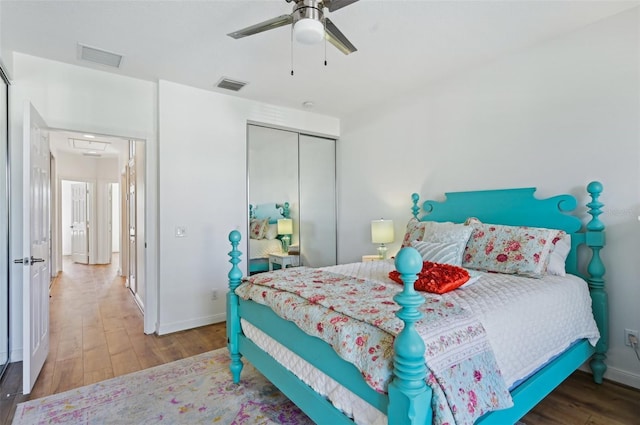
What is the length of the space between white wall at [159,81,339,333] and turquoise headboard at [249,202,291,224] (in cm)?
15

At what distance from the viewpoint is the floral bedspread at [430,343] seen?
114cm

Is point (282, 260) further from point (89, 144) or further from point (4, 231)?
point (89, 144)

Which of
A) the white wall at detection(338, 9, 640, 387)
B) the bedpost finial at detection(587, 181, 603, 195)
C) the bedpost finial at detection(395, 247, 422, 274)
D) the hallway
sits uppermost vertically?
the white wall at detection(338, 9, 640, 387)

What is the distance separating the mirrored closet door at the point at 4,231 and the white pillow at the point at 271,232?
2395 millimetres

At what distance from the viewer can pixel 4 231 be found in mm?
2697

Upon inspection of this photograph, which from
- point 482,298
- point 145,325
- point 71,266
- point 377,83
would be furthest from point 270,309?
point 71,266

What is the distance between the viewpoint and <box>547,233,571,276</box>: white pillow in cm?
230

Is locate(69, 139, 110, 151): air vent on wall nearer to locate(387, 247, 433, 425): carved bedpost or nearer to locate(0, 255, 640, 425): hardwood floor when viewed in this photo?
locate(0, 255, 640, 425): hardwood floor

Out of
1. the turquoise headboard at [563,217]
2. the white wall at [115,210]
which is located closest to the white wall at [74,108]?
the turquoise headboard at [563,217]

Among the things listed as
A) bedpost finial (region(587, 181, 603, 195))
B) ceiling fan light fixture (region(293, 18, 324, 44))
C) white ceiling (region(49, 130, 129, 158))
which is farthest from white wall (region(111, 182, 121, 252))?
bedpost finial (region(587, 181, 603, 195))

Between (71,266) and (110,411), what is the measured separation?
6.96m

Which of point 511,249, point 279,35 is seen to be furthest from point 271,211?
point 511,249

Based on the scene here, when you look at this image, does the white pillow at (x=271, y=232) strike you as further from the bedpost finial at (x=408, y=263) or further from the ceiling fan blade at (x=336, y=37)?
the bedpost finial at (x=408, y=263)

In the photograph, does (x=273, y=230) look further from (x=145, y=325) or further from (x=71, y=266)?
(x=71, y=266)
